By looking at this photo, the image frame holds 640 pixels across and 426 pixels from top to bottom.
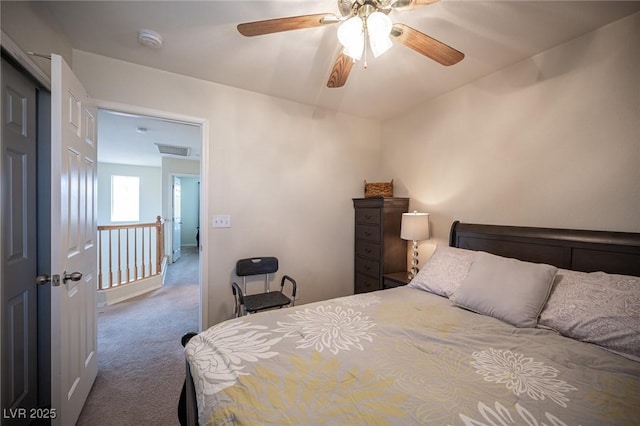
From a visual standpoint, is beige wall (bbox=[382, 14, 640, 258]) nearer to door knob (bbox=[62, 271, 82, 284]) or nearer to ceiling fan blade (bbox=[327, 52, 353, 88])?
ceiling fan blade (bbox=[327, 52, 353, 88])

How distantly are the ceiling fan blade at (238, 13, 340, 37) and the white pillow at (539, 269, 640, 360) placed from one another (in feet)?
6.41

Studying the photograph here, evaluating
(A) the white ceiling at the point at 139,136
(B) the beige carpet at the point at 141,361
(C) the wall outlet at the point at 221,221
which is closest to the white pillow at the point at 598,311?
(B) the beige carpet at the point at 141,361

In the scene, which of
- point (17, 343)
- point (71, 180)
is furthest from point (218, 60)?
point (17, 343)

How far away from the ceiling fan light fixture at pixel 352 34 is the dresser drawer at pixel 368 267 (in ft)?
7.11

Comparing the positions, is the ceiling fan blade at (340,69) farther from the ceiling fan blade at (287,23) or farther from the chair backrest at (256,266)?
the chair backrest at (256,266)

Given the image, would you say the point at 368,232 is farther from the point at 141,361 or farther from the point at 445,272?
the point at 141,361

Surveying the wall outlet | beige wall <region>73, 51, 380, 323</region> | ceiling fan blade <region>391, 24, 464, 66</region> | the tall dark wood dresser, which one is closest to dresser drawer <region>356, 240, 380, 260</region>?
the tall dark wood dresser

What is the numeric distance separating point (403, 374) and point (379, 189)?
2325mm

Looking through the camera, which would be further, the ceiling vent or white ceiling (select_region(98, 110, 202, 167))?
the ceiling vent

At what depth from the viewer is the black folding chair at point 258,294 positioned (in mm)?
2383

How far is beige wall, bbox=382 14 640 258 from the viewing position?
1619mm

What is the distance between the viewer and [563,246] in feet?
5.82

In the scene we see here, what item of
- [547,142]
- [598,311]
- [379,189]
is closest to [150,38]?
[379,189]

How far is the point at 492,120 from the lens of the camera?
2275mm
